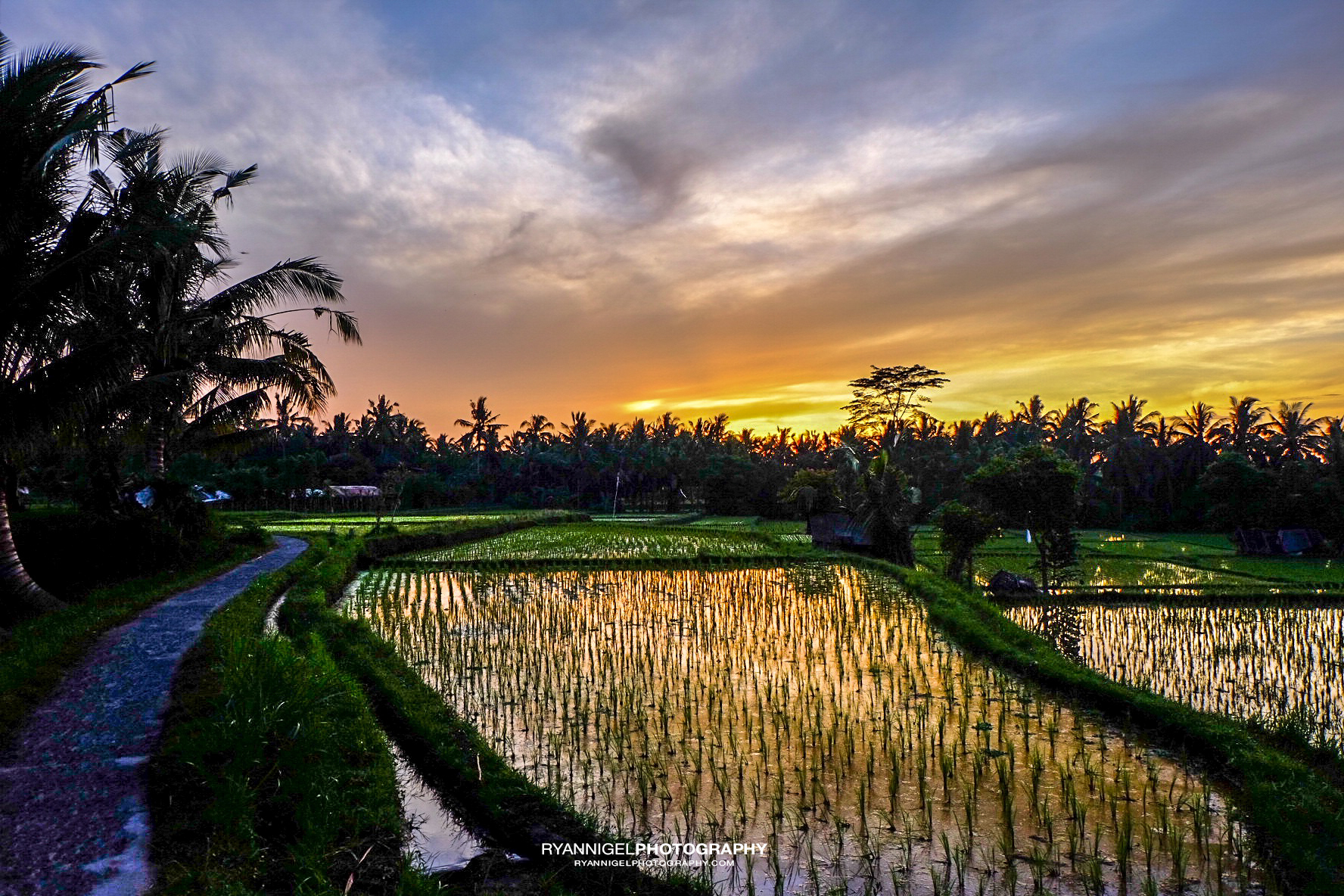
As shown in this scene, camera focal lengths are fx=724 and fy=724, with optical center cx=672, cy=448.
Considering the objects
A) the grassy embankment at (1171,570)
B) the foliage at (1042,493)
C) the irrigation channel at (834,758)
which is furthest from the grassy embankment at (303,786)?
the grassy embankment at (1171,570)

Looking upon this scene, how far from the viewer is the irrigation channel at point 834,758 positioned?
4320 millimetres

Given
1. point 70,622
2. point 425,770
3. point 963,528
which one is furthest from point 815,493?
point 425,770

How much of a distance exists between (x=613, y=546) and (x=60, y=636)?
15.2m

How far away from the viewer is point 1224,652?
9617 millimetres

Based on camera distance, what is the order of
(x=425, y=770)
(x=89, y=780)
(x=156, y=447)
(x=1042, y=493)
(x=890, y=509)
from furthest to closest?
(x=890, y=509) < (x=156, y=447) < (x=1042, y=493) < (x=425, y=770) < (x=89, y=780)

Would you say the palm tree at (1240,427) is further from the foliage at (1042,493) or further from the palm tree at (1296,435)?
the foliage at (1042,493)

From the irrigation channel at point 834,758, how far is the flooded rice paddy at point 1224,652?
1742mm

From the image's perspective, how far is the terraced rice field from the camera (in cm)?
1944

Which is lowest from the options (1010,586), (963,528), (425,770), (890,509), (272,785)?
(425,770)

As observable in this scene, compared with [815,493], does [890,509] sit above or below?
below

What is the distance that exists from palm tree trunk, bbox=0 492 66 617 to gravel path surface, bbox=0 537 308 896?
2.79m

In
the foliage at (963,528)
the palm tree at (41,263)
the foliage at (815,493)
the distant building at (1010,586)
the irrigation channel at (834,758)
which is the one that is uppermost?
the palm tree at (41,263)

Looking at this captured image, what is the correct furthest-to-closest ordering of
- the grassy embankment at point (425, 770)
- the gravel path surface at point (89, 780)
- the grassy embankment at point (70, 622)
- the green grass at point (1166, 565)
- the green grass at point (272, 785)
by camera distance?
the green grass at point (1166, 565)
the grassy embankment at point (70, 622)
the grassy embankment at point (425, 770)
the green grass at point (272, 785)
the gravel path surface at point (89, 780)

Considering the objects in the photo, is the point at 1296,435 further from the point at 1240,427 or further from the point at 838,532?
the point at 838,532
